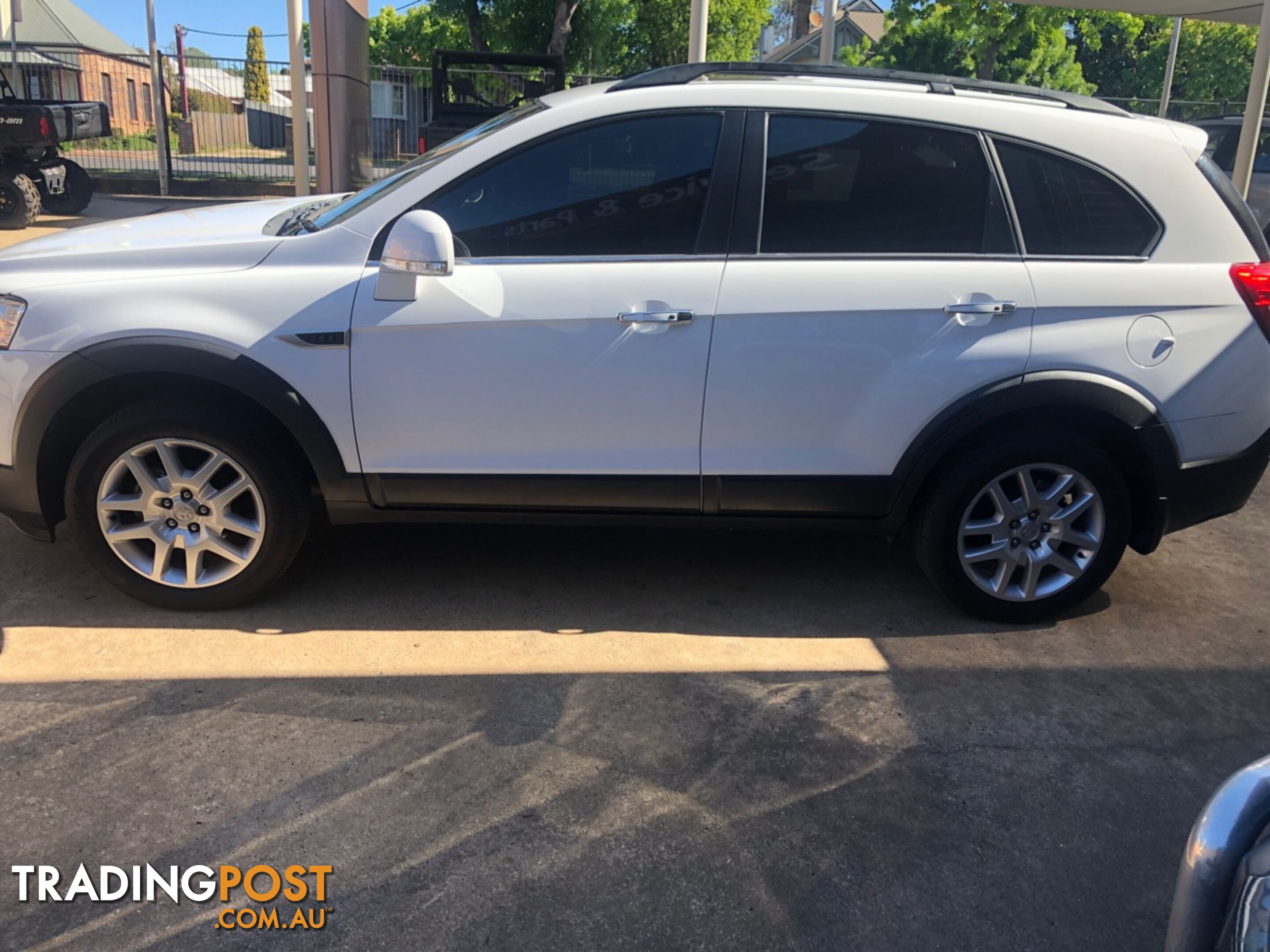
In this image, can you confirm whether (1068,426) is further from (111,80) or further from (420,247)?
(111,80)

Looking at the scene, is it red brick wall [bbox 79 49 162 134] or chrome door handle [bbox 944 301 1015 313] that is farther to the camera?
red brick wall [bbox 79 49 162 134]

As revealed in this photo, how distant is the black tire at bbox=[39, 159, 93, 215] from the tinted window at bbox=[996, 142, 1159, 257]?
14.3m

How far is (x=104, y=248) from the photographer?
3.66 meters

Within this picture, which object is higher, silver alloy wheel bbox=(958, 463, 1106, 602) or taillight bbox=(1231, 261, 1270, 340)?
taillight bbox=(1231, 261, 1270, 340)

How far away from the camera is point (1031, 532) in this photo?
150 inches

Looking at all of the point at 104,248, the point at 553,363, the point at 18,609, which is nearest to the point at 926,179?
the point at 553,363

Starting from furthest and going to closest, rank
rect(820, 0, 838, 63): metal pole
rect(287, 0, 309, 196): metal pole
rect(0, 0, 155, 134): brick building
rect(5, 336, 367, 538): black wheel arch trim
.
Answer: rect(0, 0, 155, 134): brick building < rect(820, 0, 838, 63): metal pole < rect(287, 0, 309, 196): metal pole < rect(5, 336, 367, 538): black wheel arch trim

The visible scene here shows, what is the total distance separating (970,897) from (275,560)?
7.92 ft

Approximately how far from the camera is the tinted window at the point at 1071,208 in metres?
3.66

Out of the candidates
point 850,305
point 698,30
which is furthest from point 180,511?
point 698,30

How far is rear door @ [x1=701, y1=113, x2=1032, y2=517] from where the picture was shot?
3.53 metres

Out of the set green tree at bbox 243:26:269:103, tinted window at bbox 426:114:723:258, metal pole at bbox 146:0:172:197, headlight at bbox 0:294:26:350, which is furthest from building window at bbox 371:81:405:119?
tinted window at bbox 426:114:723:258

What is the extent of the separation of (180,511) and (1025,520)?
2.89 m

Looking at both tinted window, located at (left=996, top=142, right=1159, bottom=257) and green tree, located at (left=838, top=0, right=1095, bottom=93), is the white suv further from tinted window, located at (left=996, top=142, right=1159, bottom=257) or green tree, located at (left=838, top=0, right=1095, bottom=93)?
green tree, located at (left=838, top=0, right=1095, bottom=93)
